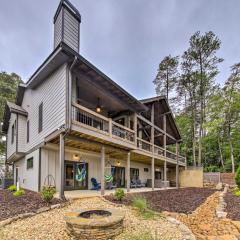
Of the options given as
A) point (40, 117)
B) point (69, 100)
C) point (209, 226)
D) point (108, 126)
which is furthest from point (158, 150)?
point (209, 226)

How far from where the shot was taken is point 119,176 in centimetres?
1652

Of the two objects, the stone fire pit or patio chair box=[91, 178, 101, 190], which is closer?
the stone fire pit

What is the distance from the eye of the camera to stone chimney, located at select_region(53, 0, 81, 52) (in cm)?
1138

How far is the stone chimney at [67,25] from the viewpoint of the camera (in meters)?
11.4

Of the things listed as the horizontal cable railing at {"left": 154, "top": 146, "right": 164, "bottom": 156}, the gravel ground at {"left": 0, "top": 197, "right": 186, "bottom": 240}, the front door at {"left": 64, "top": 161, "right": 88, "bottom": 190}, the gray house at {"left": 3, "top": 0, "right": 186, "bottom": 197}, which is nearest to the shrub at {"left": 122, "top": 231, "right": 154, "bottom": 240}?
the gravel ground at {"left": 0, "top": 197, "right": 186, "bottom": 240}

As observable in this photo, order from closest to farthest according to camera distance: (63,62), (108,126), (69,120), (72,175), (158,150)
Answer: (69,120), (63,62), (108,126), (72,175), (158,150)

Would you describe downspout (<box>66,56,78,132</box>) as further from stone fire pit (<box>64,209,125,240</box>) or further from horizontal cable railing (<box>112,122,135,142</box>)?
horizontal cable railing (<box>112,122,135,142</box>)

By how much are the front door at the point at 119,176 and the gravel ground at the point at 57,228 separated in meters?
9.45

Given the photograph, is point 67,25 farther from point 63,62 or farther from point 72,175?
point 72,175

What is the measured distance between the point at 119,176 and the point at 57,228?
452 inches

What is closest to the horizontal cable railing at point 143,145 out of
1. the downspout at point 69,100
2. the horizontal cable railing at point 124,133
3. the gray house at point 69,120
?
the gray house at point 69,120

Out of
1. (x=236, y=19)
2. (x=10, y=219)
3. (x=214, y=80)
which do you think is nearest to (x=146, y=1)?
(x=236, y=19)

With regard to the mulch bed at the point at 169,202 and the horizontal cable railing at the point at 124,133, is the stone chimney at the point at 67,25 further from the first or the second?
the mulch bed at the point at 169,202

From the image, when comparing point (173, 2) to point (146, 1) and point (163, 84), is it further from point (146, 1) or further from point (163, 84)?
point (163, 84)
